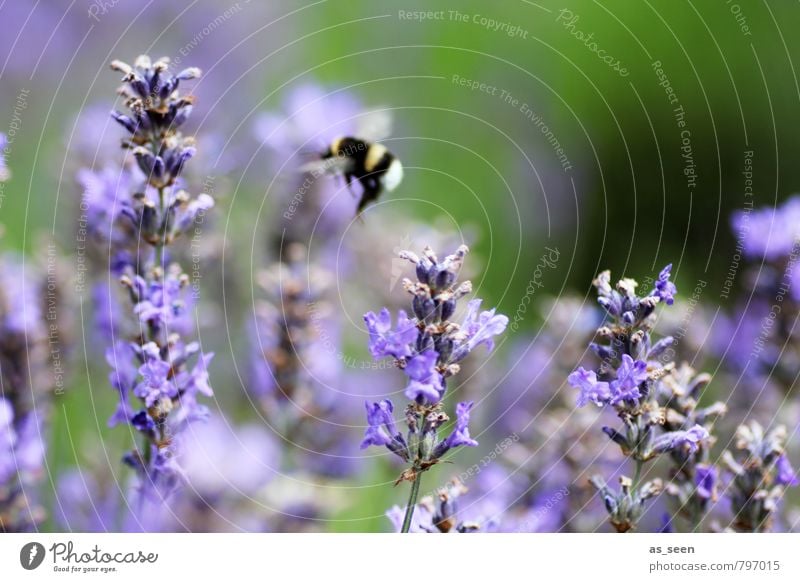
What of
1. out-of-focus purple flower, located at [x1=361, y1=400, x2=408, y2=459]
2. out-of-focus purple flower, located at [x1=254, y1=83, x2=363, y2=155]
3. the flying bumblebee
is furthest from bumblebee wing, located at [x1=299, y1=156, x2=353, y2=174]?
out-of-focus purple flower, located at [x1=361, y1=400, x2=408, y2=459]

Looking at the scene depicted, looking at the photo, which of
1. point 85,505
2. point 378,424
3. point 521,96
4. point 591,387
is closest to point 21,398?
point 85,505

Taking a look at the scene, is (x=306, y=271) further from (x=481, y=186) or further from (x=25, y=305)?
(x=481, y=186)

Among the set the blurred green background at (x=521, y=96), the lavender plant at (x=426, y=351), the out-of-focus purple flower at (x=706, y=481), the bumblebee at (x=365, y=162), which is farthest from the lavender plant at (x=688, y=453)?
the blurred green background at (x=521, y=96)

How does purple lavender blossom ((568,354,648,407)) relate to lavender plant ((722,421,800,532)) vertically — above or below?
above

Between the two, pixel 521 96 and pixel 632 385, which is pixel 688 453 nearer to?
pixel 632 385

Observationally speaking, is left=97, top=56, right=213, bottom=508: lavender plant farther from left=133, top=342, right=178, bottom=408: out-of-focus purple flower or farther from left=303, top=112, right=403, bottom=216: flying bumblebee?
left=303, top=112, right=403, bottom=216: flying bumblebee

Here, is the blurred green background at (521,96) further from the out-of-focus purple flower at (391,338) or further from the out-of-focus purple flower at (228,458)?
the out-of-focus purple flower at (391,338)
